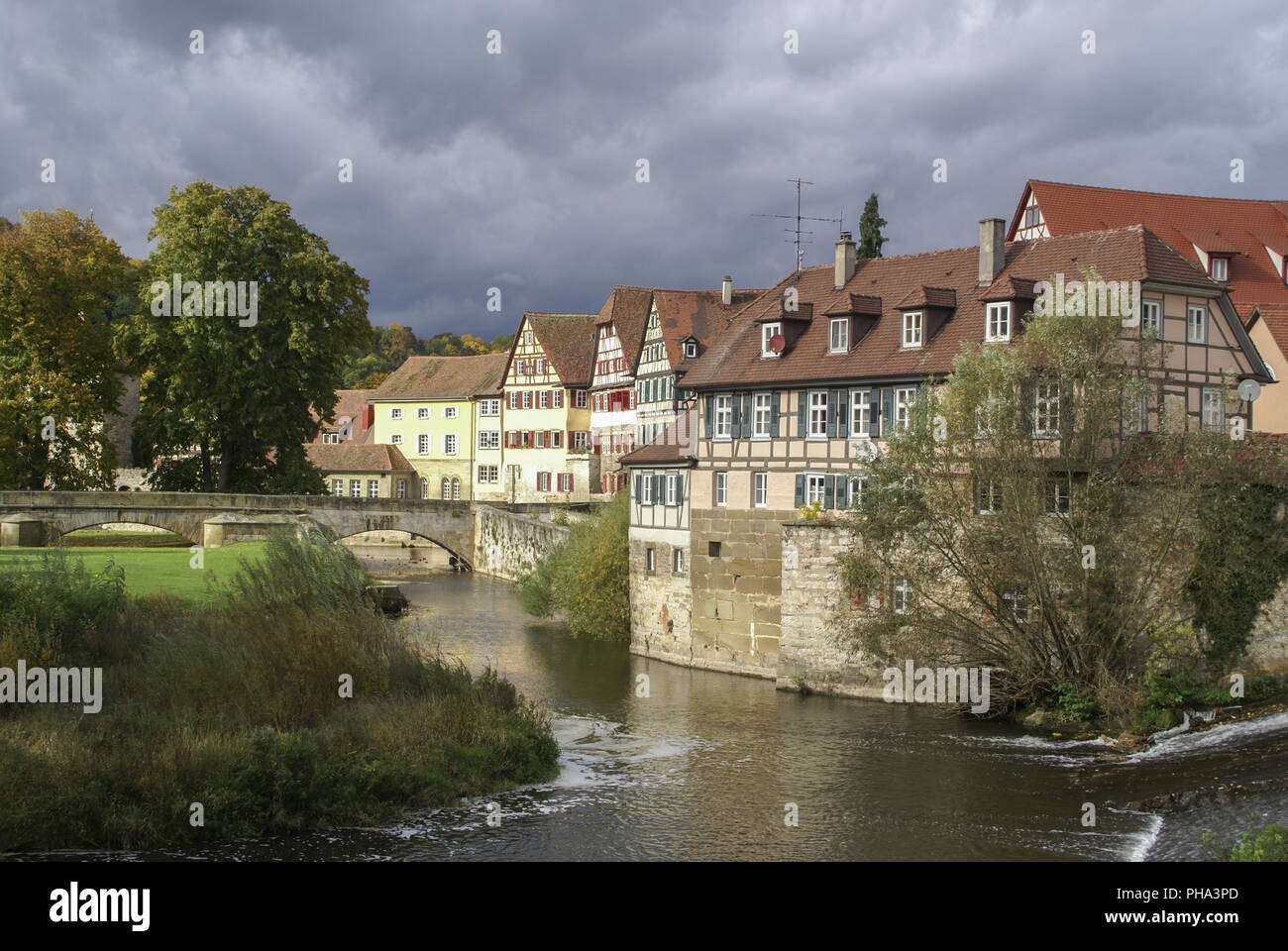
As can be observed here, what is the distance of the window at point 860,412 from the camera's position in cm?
2794

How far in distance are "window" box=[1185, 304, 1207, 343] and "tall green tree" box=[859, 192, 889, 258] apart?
24.0 m

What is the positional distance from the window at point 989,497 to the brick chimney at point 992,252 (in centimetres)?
603

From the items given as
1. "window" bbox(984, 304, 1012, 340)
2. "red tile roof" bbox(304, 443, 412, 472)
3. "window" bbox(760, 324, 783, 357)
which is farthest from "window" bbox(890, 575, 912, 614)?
"red tile roof" bbox(304, 443, 412, 472)

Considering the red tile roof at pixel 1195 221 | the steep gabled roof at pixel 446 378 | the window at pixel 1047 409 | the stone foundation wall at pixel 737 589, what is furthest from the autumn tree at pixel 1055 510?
the steep gabled roof at pixel 446 378

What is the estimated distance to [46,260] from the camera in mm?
44188

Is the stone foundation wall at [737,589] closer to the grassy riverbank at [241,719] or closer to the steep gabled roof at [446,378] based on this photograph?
the grassy riverbank at [241,719]

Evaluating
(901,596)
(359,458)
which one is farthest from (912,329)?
(359,458)

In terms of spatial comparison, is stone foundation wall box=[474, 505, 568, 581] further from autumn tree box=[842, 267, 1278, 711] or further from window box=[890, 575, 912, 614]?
autumn tree box=[842, 267, 1278, 711]

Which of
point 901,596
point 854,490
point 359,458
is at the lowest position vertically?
point 901,596

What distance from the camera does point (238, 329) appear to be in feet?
145

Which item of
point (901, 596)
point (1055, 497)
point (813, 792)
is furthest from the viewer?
point (901, 596)

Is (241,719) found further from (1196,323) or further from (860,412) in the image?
(1196,323)

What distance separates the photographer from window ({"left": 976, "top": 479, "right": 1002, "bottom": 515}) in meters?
23.7

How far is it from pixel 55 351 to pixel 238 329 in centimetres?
630
